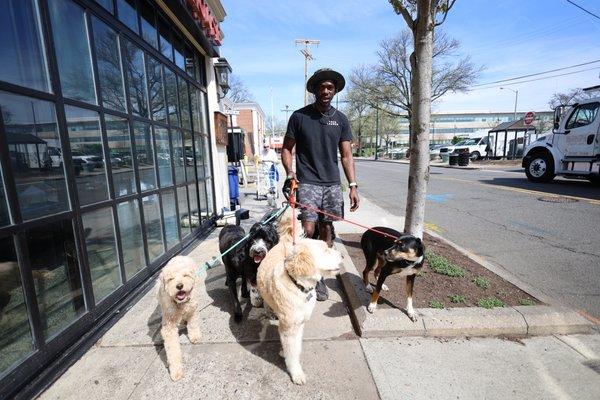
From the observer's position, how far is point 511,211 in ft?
25.0

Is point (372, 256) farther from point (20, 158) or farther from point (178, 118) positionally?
point (178, 118)

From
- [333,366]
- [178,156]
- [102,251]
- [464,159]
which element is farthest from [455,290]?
[464,159]

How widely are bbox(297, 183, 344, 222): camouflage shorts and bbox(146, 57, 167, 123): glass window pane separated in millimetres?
2577

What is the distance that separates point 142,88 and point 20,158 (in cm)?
214

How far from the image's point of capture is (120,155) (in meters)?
3.45

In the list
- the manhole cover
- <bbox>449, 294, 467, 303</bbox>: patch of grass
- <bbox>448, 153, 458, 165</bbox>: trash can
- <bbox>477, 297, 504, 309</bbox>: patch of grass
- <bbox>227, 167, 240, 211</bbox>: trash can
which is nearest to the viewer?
<bbox>477, 297, 504, 309</bbox>: patch of grass

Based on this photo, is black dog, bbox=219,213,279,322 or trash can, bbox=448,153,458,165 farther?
trash can, bbox=448,153,458,165

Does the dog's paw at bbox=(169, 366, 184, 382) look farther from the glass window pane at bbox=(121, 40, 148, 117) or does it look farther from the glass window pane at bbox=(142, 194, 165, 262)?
the glass window pane at bbox=(121, 40, 148, 117)

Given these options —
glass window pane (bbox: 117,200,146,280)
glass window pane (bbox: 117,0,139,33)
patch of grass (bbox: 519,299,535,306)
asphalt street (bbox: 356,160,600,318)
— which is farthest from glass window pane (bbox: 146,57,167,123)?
asphalt street (bbox: 356,160,600,318)

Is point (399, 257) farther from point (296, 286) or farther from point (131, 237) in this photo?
point (131, 237)

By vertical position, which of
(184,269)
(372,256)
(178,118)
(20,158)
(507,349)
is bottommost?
(507,349)

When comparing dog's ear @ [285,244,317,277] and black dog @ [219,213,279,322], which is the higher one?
dog's ear @ [285,244,317,277]

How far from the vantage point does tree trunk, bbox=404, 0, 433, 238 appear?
12.0 ft

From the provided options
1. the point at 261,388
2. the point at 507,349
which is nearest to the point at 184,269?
the point at 261,388
